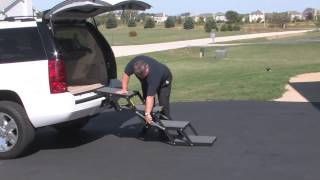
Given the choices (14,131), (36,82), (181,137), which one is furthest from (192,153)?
(14,131)

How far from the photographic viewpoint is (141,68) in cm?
879

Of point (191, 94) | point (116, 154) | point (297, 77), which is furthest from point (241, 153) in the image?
point (297, 77)

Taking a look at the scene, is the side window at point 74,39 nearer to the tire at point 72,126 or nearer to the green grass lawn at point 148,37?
the tire at point 72,126

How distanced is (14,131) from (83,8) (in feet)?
6.55

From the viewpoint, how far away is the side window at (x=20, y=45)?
8.18 meters

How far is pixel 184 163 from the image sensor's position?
7711 mm

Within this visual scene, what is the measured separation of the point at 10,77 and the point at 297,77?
37.5 feet

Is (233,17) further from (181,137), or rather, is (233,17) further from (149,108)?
(149,108)

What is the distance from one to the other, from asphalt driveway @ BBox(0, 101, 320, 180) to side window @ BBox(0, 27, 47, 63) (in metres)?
1.38

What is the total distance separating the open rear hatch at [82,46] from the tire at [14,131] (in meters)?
0.78

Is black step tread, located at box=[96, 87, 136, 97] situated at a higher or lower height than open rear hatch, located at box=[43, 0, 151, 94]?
lower

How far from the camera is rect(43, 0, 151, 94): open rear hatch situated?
8.73 metres

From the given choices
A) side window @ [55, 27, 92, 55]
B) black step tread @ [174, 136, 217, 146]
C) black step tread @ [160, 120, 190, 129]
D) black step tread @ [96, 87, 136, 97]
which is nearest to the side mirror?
black step tread @ [96, 87, 136, 97]

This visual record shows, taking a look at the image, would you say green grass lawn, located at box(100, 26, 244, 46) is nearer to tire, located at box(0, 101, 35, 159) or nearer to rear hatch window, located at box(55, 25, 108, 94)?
rear hatch window, located at box(55, 25, 108, 94)
